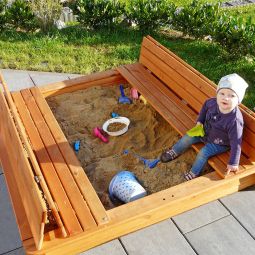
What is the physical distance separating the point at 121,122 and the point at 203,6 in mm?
3479

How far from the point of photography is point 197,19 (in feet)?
24.0

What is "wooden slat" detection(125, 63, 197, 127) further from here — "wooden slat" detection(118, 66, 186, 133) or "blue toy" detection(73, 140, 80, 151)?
"blue toy" detection(73, 140, 80, 151)

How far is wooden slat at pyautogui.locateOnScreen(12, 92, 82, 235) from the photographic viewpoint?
11.7 ft

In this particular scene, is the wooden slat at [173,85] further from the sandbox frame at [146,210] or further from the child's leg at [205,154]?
the sandbox frame at [146,210]

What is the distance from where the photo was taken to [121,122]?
5.09 meters

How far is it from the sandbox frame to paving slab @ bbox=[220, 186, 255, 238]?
62mm

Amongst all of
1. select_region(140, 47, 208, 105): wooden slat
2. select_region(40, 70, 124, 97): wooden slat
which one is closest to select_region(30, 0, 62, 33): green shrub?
select_region(40, 70, 124, 97): wooden slat

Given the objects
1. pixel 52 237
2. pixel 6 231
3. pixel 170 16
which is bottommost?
pixel 6 231

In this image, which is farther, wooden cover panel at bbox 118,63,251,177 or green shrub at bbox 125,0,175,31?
green shrub at bbox 125,0,175,31

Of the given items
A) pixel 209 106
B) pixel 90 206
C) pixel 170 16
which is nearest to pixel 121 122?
pixel 209 106

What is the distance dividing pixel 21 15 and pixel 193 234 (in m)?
5.43

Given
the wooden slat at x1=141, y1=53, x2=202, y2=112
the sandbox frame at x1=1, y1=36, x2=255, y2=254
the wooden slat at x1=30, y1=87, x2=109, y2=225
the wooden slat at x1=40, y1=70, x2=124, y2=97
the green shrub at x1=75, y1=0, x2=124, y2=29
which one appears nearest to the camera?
the sandbox frame at x1=1, y1=36, x2=255, y2=254

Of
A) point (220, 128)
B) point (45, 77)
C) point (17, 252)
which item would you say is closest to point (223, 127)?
point (220, 128)

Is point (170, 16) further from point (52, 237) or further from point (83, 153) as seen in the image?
point (52, 237)
